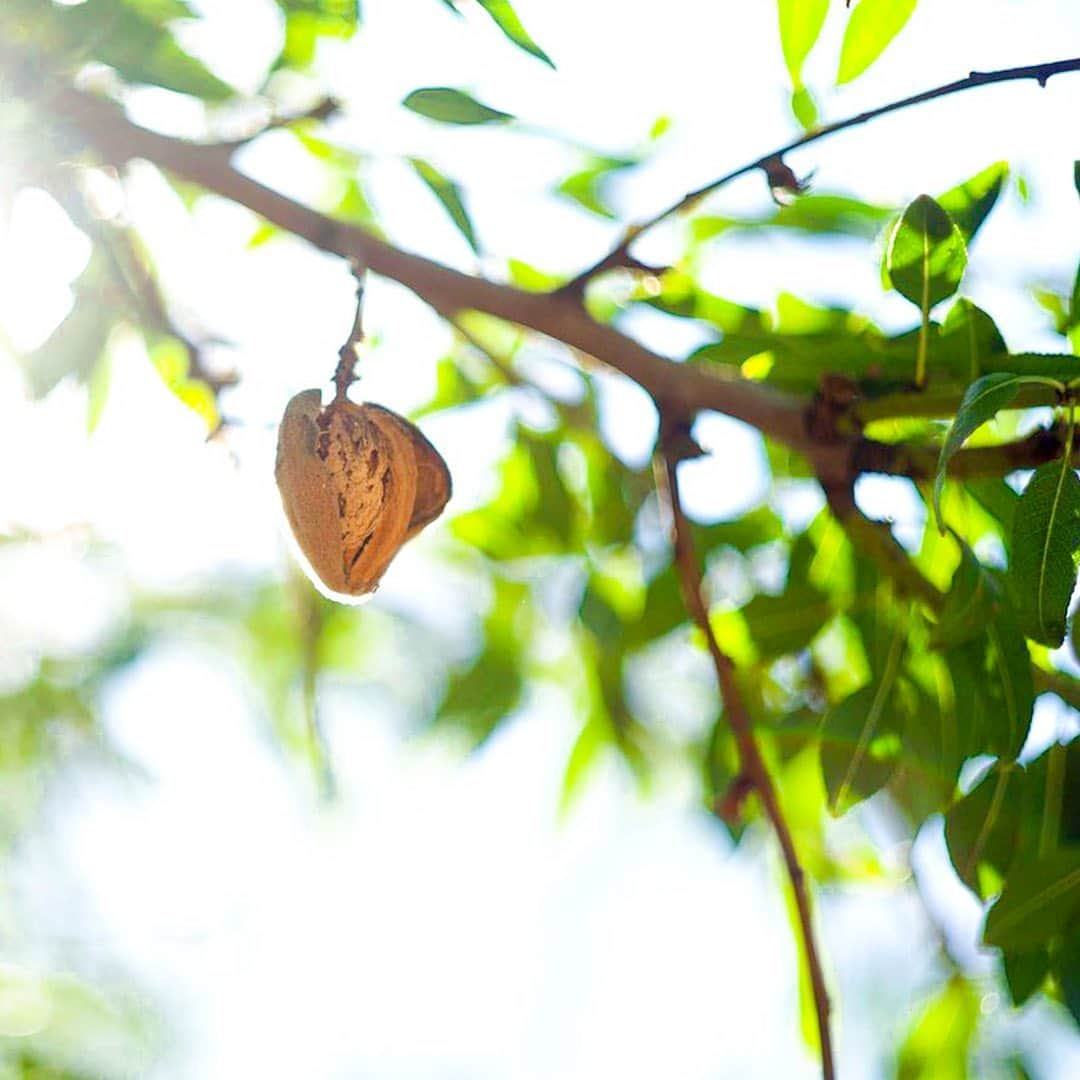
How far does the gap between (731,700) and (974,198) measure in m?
0.40

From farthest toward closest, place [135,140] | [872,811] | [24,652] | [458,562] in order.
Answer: [24,652] → [458,562] → [872,811] → [135,140]

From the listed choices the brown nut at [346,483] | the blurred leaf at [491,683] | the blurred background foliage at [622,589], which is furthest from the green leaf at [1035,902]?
the blurred leaf at [491,683]

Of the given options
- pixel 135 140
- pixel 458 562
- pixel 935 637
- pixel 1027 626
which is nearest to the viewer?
pixel 1027 626

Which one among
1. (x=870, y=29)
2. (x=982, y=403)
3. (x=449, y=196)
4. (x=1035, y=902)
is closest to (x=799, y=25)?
(x=870, y=29)

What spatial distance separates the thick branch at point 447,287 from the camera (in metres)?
1.06

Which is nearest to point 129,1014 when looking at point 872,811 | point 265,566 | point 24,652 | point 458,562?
point 24,652

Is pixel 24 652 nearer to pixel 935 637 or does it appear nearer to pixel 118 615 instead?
pixel 118 615

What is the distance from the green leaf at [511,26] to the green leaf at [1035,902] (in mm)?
670

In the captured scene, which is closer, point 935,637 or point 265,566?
point 935,637

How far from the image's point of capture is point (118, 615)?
7.22ft

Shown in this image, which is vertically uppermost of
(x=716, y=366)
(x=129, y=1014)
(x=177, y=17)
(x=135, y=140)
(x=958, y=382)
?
(x=177, y=17)

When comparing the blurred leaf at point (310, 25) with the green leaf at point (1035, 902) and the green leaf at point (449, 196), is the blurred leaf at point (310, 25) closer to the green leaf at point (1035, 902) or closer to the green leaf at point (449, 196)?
the green leaf at point (449, 196)

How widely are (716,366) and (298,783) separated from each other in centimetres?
135

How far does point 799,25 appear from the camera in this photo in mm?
1069
